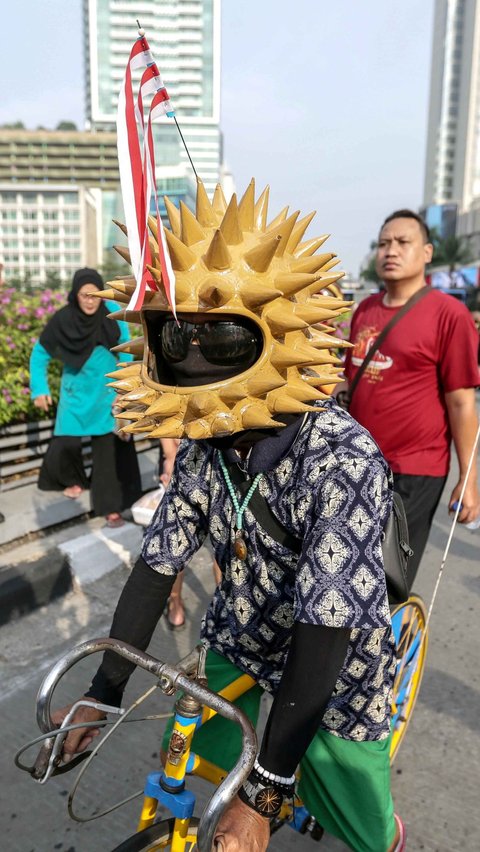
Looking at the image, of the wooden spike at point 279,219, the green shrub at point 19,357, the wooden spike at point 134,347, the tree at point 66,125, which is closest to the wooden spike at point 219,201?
the wooden spike at point 279,219

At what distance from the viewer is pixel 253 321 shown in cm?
142

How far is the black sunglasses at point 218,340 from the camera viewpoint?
4.69 ft

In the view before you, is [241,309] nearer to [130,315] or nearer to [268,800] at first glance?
[130,315]

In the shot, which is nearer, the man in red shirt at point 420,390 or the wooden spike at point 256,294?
the wooden spike at point 256,294

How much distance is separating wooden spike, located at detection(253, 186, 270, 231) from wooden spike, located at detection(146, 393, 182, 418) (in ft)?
1.41

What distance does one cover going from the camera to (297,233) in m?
1.53

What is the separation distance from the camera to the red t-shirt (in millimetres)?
2674

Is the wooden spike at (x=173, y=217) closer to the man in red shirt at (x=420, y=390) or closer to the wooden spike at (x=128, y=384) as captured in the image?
the wooden spike at (x=128, y=384)

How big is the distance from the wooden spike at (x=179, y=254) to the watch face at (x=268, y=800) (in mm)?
1024

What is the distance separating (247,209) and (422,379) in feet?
4.89

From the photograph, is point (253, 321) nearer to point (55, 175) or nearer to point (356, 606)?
point (356, 606)

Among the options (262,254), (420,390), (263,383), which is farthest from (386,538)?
(420,390)

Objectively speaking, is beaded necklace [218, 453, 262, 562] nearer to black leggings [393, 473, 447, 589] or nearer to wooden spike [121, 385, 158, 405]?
wooden spike [121, 385, 158, 405]

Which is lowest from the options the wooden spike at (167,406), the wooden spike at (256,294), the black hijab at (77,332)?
the black hijab at (77,332)
